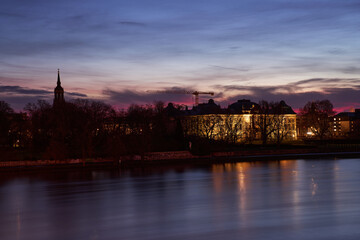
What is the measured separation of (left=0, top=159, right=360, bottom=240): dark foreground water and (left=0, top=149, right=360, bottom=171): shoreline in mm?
9890

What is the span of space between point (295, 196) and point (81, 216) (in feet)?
37.5

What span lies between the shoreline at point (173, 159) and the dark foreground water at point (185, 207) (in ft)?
32.4

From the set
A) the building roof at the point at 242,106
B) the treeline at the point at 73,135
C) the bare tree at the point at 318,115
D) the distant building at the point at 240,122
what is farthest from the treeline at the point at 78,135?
the building roof at the point at 242,106

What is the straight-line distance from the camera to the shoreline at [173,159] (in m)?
47.3

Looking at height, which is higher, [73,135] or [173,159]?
[73,135]

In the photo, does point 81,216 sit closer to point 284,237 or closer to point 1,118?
point 284,237

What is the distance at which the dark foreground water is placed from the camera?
55.8 feet

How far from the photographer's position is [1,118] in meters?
60.2

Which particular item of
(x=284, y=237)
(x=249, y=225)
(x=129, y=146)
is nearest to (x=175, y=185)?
(x=249, y=225)

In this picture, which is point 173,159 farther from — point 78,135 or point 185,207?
point 185,207

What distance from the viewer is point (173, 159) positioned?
55.1 m

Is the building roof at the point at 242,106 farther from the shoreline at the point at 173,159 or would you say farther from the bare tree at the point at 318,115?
the shoreline at the point at 173,159

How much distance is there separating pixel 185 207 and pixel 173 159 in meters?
32.5

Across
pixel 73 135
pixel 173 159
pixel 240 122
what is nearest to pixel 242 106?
pixel 240 122
